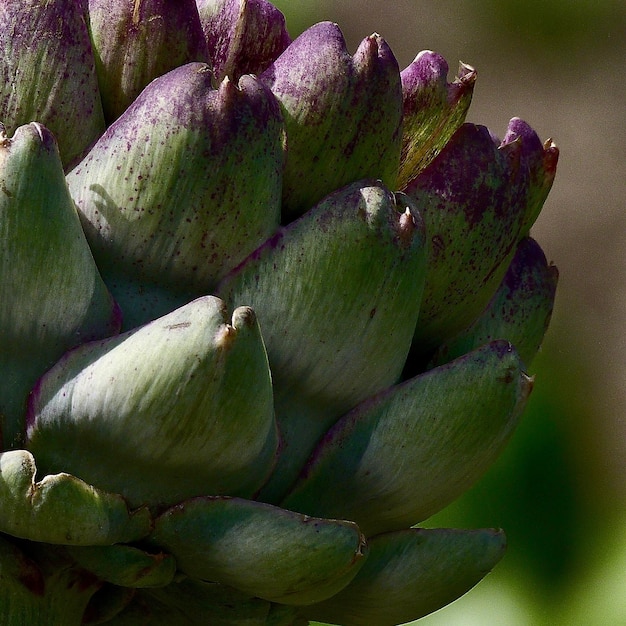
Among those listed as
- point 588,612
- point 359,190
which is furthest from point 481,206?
point 588,612

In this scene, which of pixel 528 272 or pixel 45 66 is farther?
pixel 528 272

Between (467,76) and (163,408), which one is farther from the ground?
(467,76)

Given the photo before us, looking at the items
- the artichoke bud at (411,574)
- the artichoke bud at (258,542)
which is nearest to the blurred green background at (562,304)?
the artichoke bud at (411,574)

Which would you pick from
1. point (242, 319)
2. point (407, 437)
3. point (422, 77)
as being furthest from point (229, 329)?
point (422, 77)

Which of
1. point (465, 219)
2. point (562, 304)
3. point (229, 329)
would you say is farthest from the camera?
point (562, 304)

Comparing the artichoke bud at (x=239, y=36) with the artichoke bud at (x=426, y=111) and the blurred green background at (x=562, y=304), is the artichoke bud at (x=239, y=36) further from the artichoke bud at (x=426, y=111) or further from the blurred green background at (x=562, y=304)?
the blurred green background at (x=562, y=304)

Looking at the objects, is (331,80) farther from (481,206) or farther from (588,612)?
(588,612)

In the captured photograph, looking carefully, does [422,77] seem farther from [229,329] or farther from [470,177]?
[229,329]

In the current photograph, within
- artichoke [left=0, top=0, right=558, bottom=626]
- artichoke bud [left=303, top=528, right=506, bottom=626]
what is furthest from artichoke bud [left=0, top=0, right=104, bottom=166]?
artichoke bud [left=303, top=528, right=506, bottom=626]
